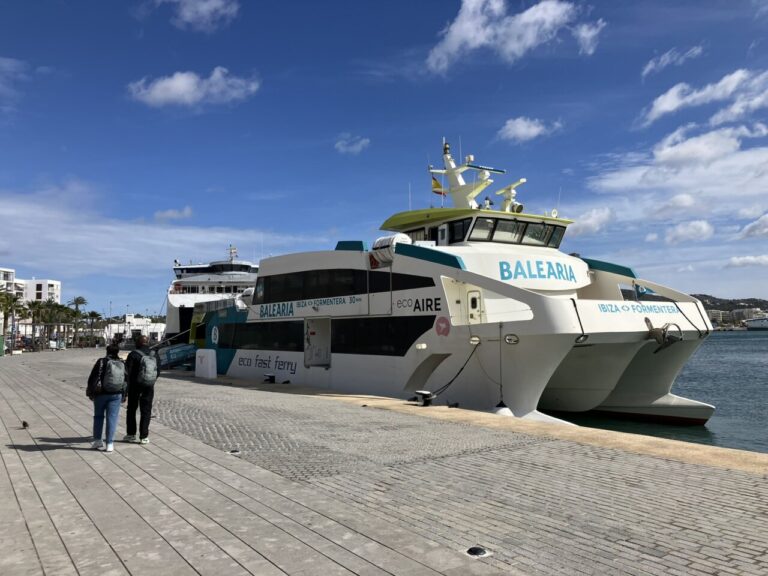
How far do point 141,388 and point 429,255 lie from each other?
8.22m

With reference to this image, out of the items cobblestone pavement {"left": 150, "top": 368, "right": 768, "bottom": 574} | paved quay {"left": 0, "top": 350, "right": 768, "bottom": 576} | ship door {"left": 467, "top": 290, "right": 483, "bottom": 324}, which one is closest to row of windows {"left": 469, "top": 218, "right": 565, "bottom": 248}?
ship door {"left": 467, "top": 290, "right": 483, "bottom": 324}

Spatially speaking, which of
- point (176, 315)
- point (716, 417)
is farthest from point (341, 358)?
point (176, 315)

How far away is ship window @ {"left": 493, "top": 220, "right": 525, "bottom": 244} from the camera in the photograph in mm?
17203

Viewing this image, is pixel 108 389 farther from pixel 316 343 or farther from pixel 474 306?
pixel 316 343

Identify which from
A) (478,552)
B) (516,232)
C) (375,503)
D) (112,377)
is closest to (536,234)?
(516,232)

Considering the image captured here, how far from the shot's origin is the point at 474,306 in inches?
572

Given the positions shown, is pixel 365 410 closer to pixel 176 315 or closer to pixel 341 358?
pixel 341 358


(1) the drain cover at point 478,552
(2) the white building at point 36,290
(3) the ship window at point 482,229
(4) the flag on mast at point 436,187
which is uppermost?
(2) the white building at point 36,290

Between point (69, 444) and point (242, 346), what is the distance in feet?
Answer: 47.8

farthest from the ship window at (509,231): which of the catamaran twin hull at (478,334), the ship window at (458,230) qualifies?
the ship window at (458,230)

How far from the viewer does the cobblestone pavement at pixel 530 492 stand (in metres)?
4.03

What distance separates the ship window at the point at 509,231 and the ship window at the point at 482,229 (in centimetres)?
22

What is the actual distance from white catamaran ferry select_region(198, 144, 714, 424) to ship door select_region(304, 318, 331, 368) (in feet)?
0.12

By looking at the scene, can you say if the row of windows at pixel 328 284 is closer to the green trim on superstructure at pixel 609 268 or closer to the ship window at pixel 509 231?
the ship window at pixel 509 231
